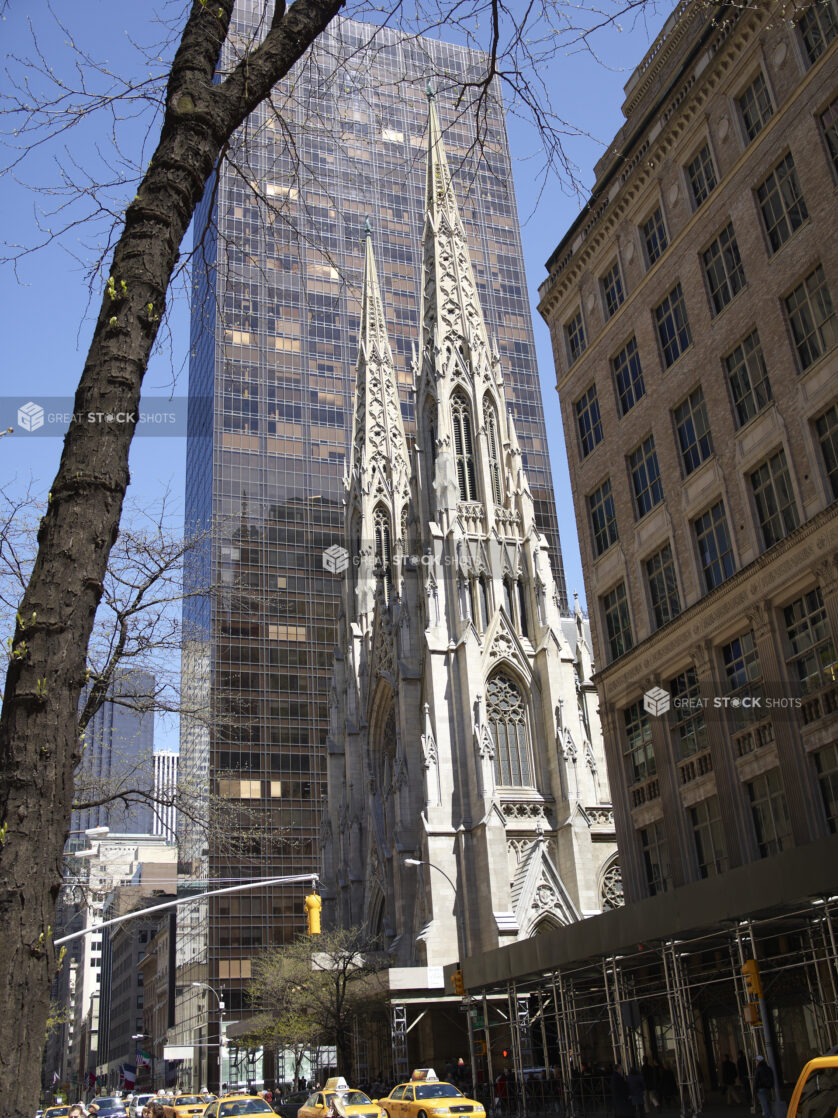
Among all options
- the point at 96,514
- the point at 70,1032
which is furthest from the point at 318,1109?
the point at 70,1032

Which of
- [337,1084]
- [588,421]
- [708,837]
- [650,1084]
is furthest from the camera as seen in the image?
[588,421]

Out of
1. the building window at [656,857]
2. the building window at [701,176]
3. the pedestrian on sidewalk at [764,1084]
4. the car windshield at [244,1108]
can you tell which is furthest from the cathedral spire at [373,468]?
the pedestrian on sidewalk at [764,1084]

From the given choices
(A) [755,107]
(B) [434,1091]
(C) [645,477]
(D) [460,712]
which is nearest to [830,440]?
(C) [645,477]

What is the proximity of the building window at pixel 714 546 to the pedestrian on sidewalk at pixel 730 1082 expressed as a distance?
10433 mm

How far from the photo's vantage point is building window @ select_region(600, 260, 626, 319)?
98.4ft

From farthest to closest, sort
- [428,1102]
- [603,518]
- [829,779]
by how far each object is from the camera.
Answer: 1. [603,518]
2. [428,1102]
3. [829,779]

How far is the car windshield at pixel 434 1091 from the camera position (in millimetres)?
22922

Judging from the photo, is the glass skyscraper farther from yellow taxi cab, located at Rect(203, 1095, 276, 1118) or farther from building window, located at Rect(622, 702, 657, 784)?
yellow taxi cab, located at Rect(203, 1095, 276, 1118)

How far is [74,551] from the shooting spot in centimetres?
449

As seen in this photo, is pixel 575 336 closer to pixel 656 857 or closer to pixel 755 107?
pixel 755 107

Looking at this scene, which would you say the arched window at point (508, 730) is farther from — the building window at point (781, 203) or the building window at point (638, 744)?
the building window at point (781, 203)

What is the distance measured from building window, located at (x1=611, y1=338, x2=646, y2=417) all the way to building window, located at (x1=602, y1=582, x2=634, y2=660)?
5101 millimetres

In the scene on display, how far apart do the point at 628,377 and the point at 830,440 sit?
908cm

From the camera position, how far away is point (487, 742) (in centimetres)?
4691
